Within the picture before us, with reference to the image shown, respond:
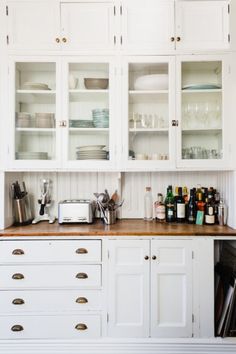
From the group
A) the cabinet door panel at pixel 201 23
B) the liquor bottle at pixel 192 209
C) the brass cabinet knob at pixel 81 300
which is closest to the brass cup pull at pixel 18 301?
the brass cabinet knob at pixel 81 300

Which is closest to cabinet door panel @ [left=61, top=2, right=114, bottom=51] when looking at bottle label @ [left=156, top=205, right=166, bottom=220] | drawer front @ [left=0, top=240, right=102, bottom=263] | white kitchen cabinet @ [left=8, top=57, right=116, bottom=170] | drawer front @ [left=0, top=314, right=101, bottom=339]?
white kitchen cabinet @ [left=8, top=57, right=116, bottom=170]

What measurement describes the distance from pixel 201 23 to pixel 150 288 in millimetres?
2005

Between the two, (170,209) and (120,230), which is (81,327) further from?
(170,209)

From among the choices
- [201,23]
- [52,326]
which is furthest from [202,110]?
[52,326]

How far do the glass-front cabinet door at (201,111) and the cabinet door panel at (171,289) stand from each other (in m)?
0.66

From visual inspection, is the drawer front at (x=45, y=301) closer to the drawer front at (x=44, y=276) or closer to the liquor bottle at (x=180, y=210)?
the drawer front at (x=44, y=276)

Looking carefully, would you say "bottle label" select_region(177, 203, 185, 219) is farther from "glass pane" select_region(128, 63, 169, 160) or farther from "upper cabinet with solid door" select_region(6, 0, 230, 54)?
"upper cabinet with solid door" select_region(6, 0, 230, 54)

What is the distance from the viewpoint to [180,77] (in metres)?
2.07

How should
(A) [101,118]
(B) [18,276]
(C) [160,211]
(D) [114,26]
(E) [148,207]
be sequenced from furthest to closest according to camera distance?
1. (E) [148,207]
2. (C) [160,211]
3. (A) [101,118]
4. (D) [114,26]
5. (B) [18,276]

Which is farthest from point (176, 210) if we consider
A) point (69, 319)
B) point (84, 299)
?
point (69, 319)

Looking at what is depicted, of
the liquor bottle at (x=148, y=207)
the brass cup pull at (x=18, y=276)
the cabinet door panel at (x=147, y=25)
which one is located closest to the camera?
the brass cup pull at (x=18, y=276)

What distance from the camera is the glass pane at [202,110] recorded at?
211cm

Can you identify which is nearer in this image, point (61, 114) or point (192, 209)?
point (61, 114)

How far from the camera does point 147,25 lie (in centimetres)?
204
